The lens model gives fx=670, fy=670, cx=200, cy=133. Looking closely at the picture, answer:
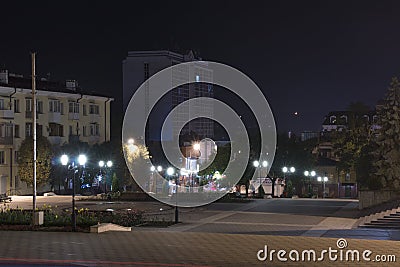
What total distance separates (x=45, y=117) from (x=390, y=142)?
37589mm

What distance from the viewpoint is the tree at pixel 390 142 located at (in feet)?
128

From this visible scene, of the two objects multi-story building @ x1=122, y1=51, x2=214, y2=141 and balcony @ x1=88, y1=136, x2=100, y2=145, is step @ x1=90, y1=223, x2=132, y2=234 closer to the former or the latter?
balcony @ x1=88, y1=136, x2=100, y2=145

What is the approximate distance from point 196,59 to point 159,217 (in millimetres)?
83328

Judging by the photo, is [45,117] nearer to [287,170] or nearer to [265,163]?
[265,163]

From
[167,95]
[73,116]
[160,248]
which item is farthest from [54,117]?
[160,248]

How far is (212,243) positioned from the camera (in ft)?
77.8

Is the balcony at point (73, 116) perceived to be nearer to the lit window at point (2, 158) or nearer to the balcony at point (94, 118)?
the balcony at point (94, 118)

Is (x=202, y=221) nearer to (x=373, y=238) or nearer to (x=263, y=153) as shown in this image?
(x=373, y=238)

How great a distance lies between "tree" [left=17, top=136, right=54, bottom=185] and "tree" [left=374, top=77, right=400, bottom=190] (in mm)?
30713

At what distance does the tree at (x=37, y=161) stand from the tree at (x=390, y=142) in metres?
30.7

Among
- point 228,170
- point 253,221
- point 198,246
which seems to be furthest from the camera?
point 228,170

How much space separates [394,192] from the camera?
125 feet

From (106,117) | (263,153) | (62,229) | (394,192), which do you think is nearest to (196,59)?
(106,117)

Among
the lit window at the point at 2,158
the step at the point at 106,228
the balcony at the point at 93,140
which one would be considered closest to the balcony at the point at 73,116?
the balcony at the point at 93,140
